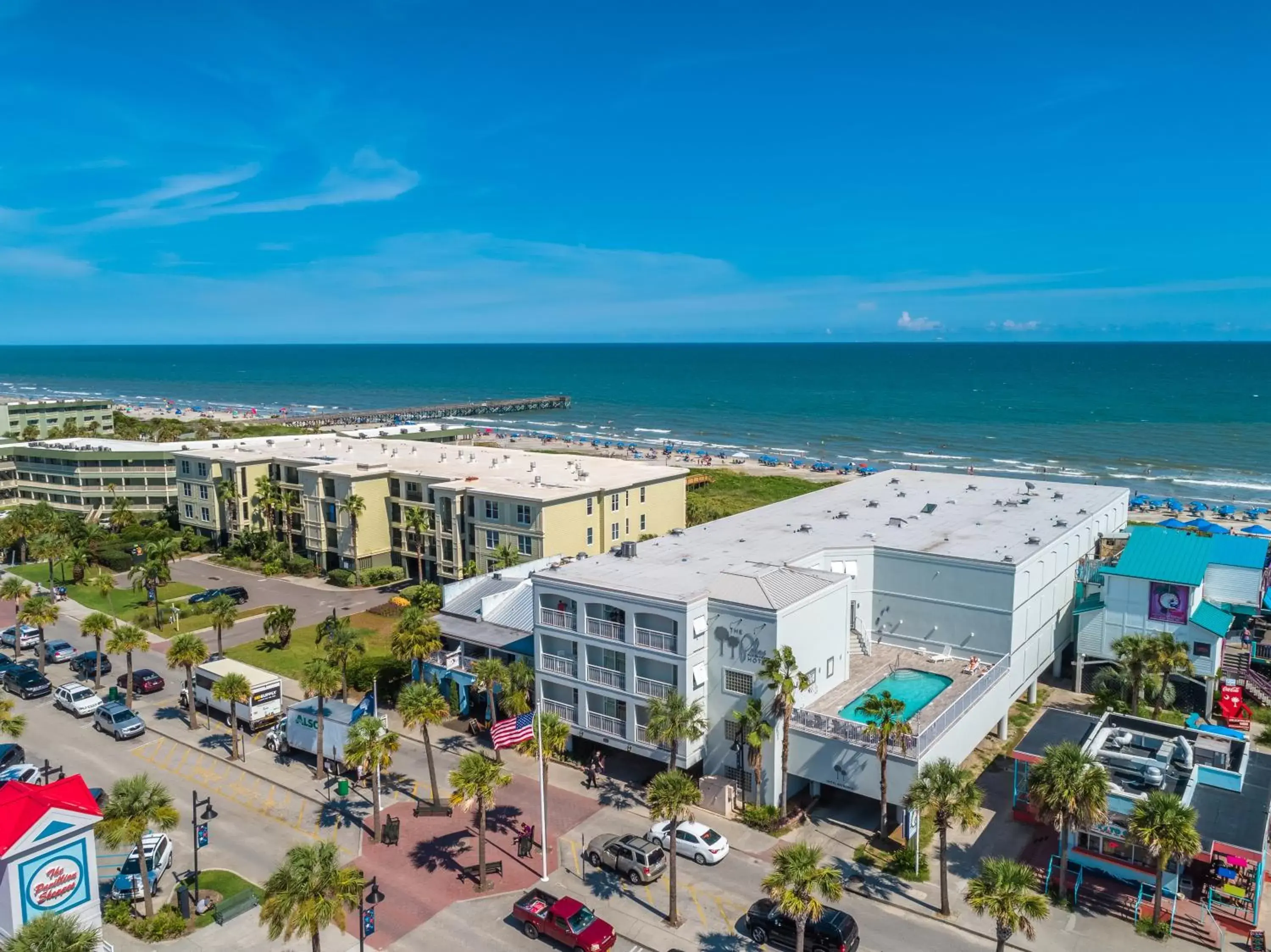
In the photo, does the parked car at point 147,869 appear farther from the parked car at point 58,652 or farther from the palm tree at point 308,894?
the parked car at point 58,652

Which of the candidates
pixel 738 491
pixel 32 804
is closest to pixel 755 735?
pixel 32 804

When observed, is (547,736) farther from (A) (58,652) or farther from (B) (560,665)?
(A) (58,652)

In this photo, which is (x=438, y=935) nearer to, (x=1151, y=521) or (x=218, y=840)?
(x=218, y=840)

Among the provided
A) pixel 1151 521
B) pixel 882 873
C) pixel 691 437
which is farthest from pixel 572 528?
pixel 691 437

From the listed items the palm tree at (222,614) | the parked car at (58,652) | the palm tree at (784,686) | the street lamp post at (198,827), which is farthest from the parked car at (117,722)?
the palm tree at (784,686)

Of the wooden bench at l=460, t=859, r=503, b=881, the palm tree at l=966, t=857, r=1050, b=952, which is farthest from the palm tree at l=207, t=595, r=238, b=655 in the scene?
the palm tree at l=966, t=857, r=1050, b=952

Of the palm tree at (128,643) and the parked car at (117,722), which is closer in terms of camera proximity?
the parked car at (117,722)
